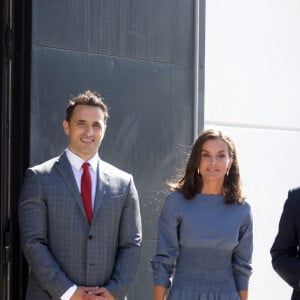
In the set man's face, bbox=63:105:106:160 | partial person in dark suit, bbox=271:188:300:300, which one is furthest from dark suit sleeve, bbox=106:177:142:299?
partial person in dark suit, bbox=271:188:300:300

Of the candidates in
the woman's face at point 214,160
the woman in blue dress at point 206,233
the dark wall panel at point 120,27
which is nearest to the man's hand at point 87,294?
the woman in blue dress at point 206,233

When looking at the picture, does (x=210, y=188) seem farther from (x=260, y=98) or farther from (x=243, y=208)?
(x=260, y=98)

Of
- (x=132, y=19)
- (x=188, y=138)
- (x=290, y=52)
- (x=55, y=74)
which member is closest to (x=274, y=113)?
(x=290, y=52)

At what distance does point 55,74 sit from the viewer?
221 inches

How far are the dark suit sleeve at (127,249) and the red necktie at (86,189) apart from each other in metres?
0.23

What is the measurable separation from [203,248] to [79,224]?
77cm

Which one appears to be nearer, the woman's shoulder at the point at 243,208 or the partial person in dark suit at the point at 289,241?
the partial person in dark suit at the point at 289,241

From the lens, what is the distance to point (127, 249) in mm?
4789

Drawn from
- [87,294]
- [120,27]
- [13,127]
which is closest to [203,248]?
[87,294]

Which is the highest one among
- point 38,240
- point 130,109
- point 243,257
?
point 130,109

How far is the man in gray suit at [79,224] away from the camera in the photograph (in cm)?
457

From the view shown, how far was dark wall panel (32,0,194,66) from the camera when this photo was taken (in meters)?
5.59

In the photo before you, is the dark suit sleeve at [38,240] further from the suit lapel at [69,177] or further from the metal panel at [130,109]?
the metal panel at [130,109]

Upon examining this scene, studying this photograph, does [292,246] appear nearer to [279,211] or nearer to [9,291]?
[9,291]
